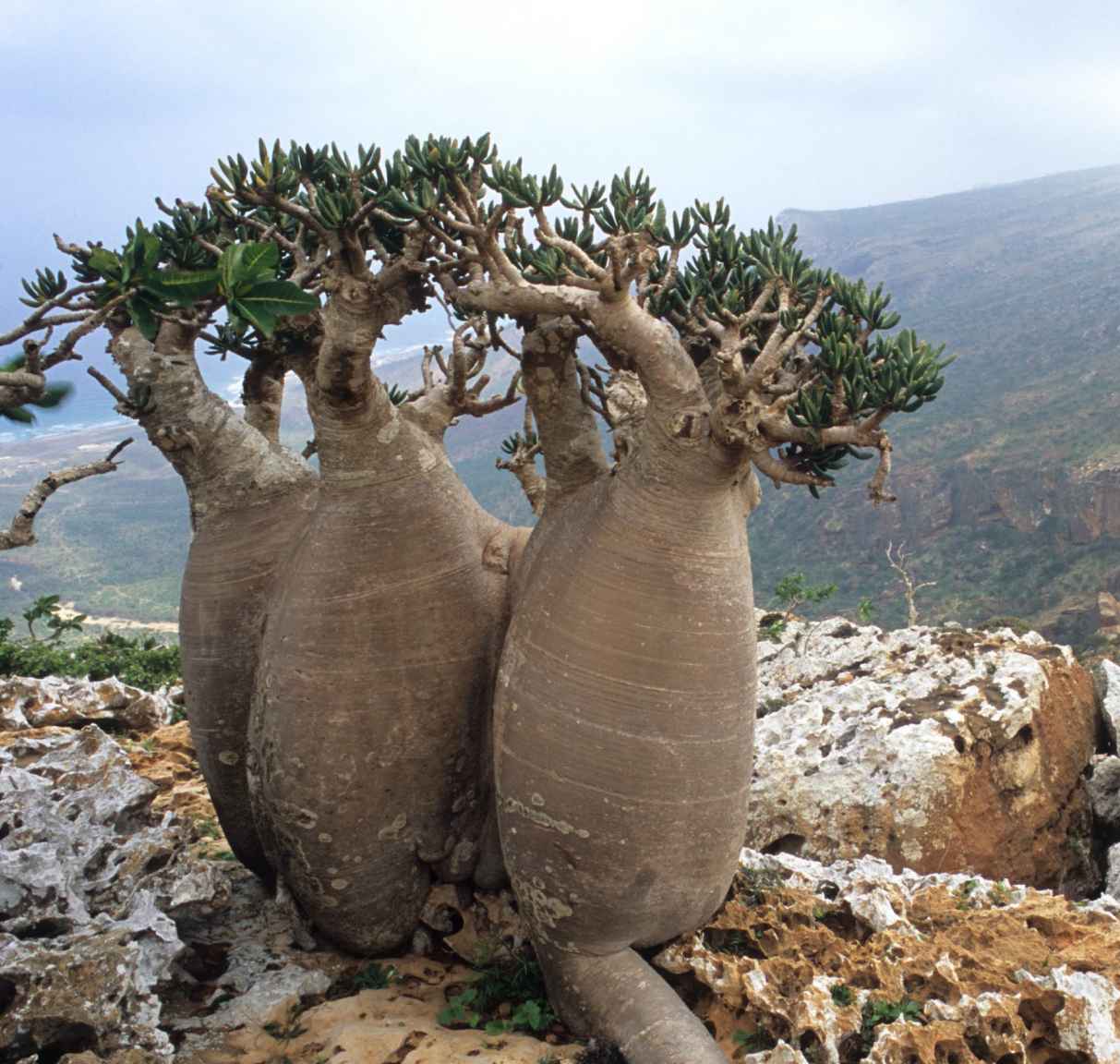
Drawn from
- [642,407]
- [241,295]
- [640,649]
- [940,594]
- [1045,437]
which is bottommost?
[940,594]

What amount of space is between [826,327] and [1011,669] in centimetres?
378

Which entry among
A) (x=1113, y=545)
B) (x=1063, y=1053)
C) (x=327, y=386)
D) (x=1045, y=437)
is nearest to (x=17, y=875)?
(x=327, y=386)

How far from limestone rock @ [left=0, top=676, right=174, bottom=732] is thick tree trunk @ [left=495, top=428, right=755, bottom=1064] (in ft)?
17.2

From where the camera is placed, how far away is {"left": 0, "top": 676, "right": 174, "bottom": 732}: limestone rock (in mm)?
7777

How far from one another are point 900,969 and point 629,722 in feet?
4.83

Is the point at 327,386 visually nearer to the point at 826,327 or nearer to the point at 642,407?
the point at 642,407

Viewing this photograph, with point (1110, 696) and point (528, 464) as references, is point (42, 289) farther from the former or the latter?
point (1110, 696)

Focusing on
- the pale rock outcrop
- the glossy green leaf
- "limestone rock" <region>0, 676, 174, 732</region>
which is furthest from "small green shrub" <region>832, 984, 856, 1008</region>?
"limestone rock" <region>0, 676, 174, 732</region>

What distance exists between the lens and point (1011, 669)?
6727 millimetres

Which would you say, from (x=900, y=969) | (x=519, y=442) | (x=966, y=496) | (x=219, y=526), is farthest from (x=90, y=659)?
(x=966, y=496)

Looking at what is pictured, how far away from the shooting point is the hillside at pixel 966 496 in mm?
31391

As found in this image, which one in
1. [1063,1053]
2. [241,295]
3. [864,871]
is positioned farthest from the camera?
[864,871]

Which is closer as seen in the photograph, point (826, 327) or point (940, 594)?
point (826, 327)

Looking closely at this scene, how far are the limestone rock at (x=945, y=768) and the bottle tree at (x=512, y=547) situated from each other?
1925 mm
